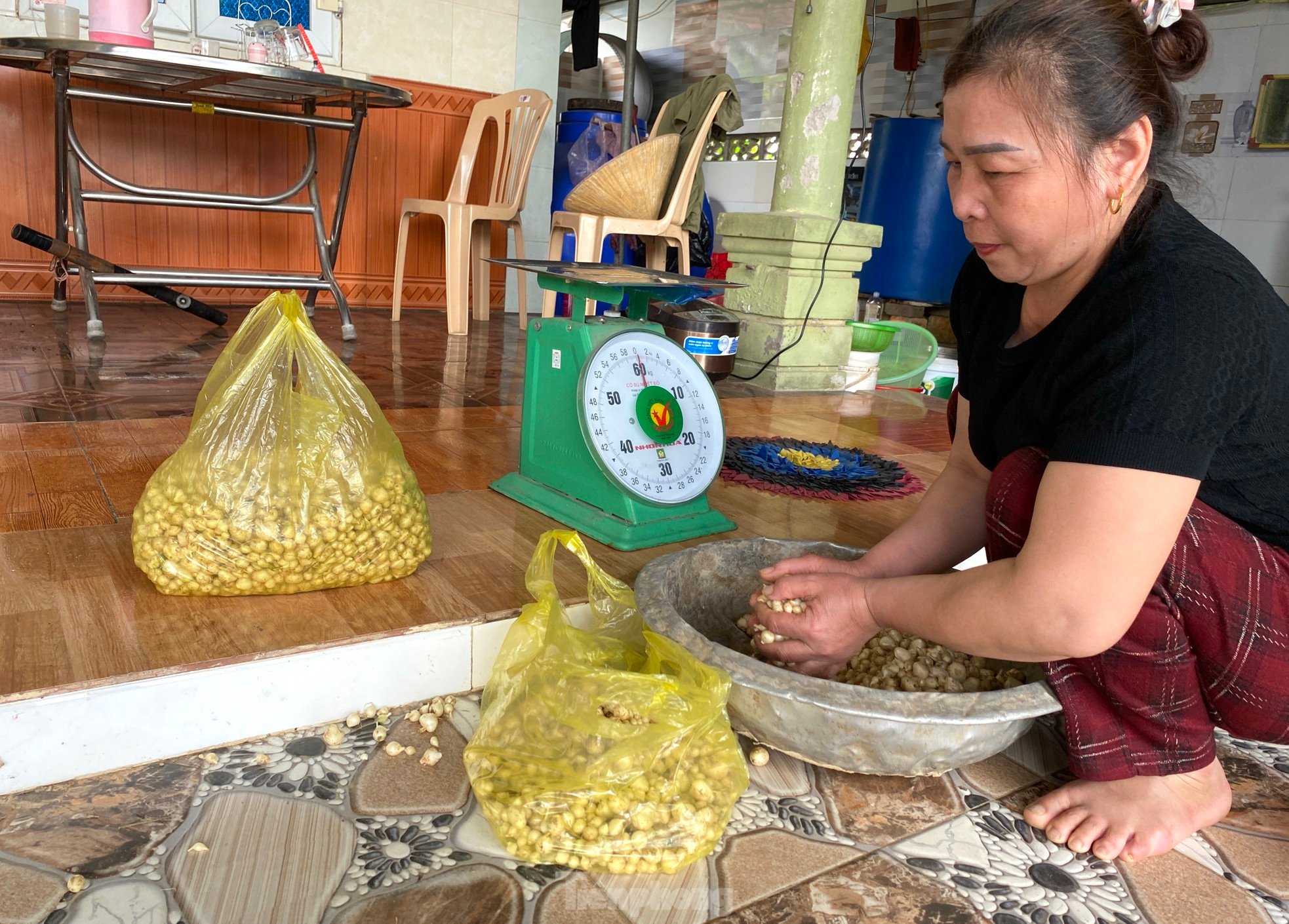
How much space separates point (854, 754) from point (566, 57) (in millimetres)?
7077

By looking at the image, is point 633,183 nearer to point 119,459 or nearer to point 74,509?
point 119,459

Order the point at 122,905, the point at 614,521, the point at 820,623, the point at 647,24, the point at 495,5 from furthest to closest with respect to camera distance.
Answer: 1. the point at 647,24
2. the point at 495,5
3. the point at 614,521
4. the point at 820,623
5. the point at 122,905

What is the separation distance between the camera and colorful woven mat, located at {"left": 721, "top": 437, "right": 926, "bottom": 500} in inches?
74.9

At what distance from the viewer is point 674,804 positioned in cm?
86

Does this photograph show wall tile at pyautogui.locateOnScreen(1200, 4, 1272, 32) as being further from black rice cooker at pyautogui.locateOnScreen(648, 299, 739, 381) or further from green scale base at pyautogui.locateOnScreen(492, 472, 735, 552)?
green scale base at pyautogui.locateOnScreen(492, 472, 735, 552)

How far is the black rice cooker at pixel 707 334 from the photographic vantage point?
9.80 feet

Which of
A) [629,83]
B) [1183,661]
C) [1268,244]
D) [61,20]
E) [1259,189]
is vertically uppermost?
[629,83]

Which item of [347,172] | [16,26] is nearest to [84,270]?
[347,172]

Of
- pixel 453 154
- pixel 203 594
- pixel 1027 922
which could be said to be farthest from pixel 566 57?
pixel 1027 922

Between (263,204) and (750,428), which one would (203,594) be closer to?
(750,428)

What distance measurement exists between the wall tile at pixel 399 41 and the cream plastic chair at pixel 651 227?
119 centimetres

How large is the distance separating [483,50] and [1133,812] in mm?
4526

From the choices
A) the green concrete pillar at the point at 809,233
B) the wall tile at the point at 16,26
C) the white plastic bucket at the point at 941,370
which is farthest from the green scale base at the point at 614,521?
the wall tile at the point at 16,26

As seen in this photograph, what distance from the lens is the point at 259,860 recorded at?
33.2 inches
